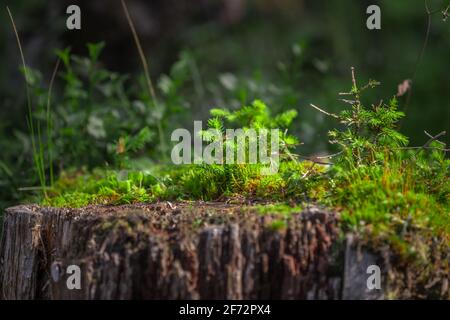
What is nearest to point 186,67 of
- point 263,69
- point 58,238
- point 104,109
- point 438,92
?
point 104,109

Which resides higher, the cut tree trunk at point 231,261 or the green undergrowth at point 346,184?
the green undergrowth at point 346,184

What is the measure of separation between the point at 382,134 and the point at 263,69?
17.9ft

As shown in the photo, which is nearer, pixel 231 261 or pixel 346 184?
pixel 231 261

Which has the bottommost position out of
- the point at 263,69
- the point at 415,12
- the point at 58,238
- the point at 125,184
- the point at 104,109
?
the point at 58,238

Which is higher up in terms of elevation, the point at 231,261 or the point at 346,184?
the point at 346,184

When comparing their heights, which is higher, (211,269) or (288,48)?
(288,48)

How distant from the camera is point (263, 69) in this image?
798 cm

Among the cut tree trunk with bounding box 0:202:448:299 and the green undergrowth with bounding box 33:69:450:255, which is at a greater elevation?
the green undergrowth with bounding box 33:69:450:255

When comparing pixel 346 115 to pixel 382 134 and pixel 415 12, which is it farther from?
pixel 415 12

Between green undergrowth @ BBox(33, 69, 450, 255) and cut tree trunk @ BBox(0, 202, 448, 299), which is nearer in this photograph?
cut tree trunk @ BBox(0, 202, 448, 299)

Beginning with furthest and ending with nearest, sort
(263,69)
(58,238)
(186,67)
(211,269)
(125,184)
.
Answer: (263,69) → (186,67) → (125,184) → (58,238) → (211,269)

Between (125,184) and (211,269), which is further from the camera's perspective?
(125,184)

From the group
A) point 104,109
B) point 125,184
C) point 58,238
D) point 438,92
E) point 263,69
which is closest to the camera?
point 58,238

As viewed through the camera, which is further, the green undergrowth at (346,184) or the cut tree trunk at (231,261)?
the green undergrowth at (346,184)
